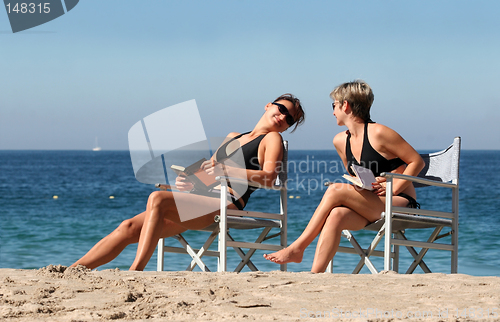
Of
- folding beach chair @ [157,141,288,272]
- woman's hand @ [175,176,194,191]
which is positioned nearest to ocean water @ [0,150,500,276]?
→ folding beach chair @ [157,141,288,272]

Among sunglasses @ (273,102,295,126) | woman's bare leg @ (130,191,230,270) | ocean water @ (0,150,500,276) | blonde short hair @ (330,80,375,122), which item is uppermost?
blonde short hair @ (330,80,375,122)

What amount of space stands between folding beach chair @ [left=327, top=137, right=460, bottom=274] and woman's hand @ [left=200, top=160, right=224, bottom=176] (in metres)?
0.85

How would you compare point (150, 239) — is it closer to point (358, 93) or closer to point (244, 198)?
point (244, 198)

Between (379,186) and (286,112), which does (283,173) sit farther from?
(379,186)

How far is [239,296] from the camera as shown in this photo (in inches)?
88.9

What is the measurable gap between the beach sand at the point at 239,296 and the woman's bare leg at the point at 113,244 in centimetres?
29

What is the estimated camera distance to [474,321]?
75.2 inches

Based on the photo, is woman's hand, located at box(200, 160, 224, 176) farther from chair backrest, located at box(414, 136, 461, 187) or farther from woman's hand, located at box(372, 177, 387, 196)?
chair backrest, located at box(414, 136, 461, 187)

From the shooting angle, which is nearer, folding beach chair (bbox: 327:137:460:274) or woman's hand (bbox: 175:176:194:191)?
folding beach chair (bbox: 327:137:460:274)

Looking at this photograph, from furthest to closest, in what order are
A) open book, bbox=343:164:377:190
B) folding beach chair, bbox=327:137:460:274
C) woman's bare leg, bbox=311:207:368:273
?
folding beach chair, bbox=327:137:460:274 → open book, bbox=343:164:377:190 → woman's bare leg, bbox=311:207:368:273

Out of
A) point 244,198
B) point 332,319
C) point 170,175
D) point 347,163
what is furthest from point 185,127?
point 332,319

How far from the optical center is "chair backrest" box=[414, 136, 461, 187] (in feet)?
11.8

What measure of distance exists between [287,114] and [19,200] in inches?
764

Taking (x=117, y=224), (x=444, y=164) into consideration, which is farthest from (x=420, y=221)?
(x=117, y=224)
